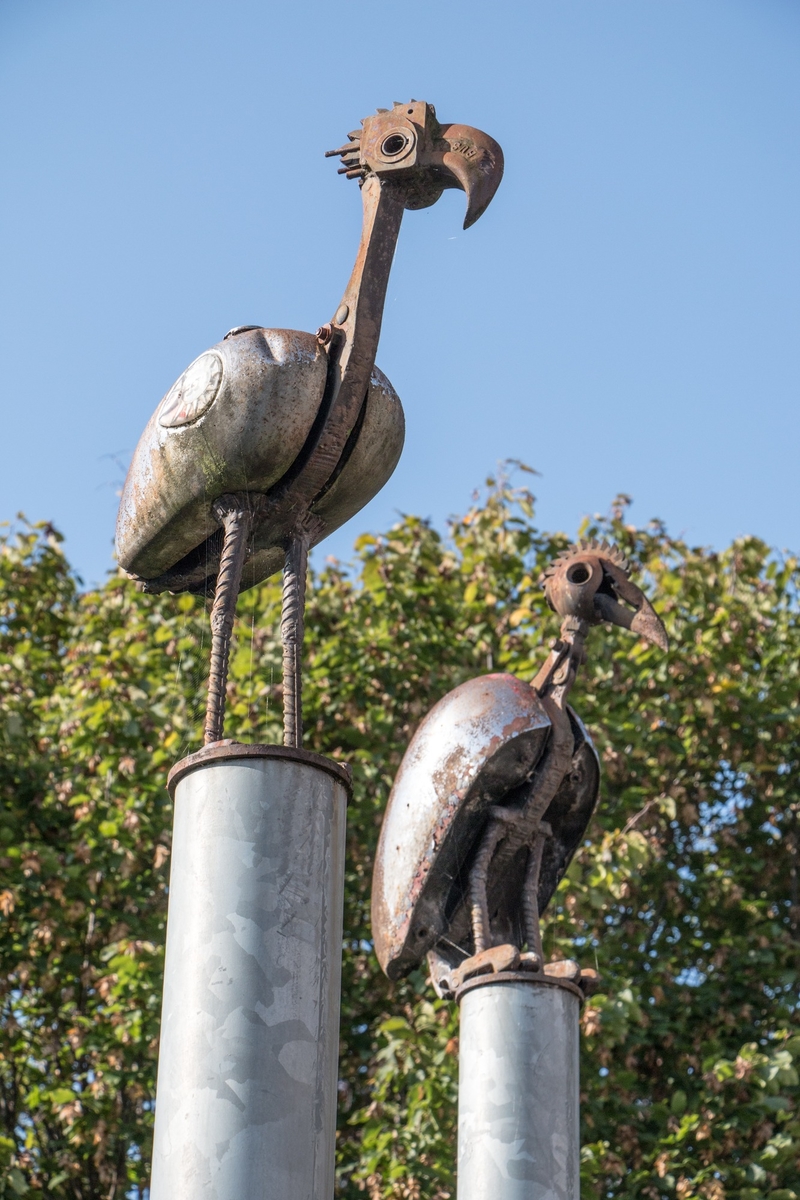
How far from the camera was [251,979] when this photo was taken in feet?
13.3

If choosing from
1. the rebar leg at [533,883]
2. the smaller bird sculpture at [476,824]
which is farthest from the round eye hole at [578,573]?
the rebar leg at [533,883]

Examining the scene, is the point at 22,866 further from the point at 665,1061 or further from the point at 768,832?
the point at 768,832

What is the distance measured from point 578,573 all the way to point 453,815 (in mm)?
1389

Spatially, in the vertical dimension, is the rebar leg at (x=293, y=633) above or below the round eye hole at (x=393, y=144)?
below

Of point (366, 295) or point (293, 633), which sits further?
point (366, 295)

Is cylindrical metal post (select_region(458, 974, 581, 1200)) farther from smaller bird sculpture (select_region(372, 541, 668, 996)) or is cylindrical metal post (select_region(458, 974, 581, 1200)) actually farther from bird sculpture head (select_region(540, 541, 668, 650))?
bird sculpture head (select_region(540, 541, 668, 650))

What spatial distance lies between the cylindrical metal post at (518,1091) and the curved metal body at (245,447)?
1751 millimetres

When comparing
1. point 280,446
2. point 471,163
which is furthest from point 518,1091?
point 471,163

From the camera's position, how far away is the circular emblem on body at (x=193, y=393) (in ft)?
16.2

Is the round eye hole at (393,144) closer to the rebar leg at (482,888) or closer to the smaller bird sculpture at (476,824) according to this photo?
the smaller bird sculpture at (476,824)

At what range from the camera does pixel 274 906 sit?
4.12 meters

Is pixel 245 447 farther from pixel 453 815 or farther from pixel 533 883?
pixel 533 883

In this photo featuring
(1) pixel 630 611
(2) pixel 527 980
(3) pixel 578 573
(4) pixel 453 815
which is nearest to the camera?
(2) pixel 527 980

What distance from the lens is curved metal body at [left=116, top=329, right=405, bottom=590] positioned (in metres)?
4.90
